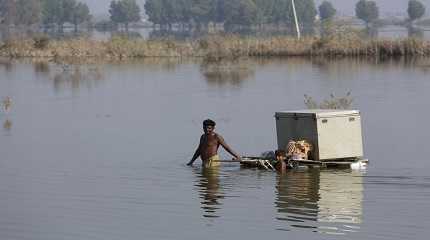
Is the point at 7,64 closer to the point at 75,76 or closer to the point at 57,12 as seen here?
the point at 75,76

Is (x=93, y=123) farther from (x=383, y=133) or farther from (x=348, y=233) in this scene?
(x=348, y=233)

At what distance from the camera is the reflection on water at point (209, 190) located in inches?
611

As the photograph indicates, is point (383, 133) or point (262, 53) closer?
point (383, 133)

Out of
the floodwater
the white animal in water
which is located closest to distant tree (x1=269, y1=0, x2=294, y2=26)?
the floodwater

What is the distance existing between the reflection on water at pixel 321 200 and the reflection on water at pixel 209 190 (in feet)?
2.56

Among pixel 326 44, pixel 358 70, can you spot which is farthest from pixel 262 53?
pixel 358 70

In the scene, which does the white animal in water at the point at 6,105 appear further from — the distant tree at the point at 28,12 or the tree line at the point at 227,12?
the distant tree at the point at 28,12

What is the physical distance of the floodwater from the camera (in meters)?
14.4

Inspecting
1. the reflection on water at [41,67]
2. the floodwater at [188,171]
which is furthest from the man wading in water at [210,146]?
the reflection on water at [41,67]

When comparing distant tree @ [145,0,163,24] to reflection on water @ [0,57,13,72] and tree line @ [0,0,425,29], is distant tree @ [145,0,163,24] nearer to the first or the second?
tree line @ [0,0,425,29]

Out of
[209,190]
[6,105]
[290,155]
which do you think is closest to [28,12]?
[6,105]

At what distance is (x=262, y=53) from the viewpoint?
57.2 m

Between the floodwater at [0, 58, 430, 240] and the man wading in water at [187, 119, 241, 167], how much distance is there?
0.89 ft

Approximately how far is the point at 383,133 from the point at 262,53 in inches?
1326
